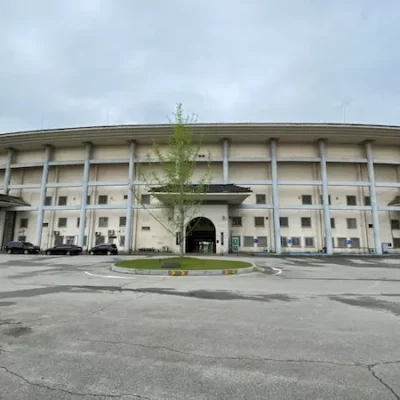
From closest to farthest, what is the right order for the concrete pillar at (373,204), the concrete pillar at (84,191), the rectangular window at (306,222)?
the concrete pillar at (373,204), the concrete pillar at (84,191), the rectangular window at (306,222)

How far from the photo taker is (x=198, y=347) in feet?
12.7

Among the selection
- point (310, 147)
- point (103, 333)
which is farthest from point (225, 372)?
point (310, 147)

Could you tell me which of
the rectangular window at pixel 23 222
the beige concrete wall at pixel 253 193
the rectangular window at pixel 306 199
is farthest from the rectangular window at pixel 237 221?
the rectangular window at pixel 23 222

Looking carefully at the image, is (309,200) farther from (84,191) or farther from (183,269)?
(84,191)

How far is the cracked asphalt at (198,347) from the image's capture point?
9.06 feet

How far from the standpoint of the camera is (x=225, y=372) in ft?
10.2

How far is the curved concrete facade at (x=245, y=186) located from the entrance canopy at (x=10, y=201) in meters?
0.26

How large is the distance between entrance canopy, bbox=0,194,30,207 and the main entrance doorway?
22.7m

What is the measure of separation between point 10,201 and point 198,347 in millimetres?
38777

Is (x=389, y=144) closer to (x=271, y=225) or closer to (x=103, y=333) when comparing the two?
(x=271, y=225)

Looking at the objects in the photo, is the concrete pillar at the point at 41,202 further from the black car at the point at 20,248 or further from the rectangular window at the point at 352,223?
the rectangular window at the point at 352,223

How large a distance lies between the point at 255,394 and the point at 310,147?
36947 mm

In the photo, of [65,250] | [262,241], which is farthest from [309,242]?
[65,250]

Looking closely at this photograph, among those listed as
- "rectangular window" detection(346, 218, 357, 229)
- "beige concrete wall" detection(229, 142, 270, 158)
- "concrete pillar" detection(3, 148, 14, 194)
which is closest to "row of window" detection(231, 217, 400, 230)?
"rectangular window" detection(346, 218, 357, 229)
